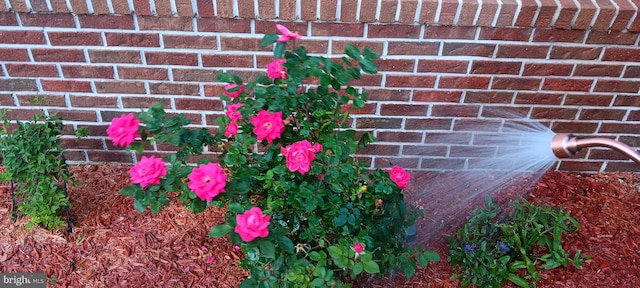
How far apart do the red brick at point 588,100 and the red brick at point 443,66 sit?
1.94 feet

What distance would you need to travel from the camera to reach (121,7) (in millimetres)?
2184

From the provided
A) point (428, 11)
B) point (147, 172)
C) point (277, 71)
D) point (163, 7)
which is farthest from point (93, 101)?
point (428, 11)

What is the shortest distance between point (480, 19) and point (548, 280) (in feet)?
3.75

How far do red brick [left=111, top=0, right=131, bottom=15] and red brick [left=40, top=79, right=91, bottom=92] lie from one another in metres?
0.44

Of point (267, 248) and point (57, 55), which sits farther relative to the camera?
point (57, 55)

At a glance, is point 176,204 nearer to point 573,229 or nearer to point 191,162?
point 191,162

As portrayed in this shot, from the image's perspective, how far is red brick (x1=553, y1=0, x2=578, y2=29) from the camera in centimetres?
221

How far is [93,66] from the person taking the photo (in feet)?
7.84

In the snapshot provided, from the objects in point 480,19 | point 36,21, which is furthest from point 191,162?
point 480,19

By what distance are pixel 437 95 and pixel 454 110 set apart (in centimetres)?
14

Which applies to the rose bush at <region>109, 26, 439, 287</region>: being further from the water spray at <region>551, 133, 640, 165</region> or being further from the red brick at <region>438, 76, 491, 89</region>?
the red brick at <region>438, 76, 491, 89</region>

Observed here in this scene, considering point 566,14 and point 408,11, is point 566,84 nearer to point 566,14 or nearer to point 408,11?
point 566,14

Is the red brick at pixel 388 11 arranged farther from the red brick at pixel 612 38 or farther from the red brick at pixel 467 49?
Result: the red brick at pixel 612 38

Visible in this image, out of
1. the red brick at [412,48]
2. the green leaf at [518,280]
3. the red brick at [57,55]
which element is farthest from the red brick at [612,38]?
the red brick at [57,55]
